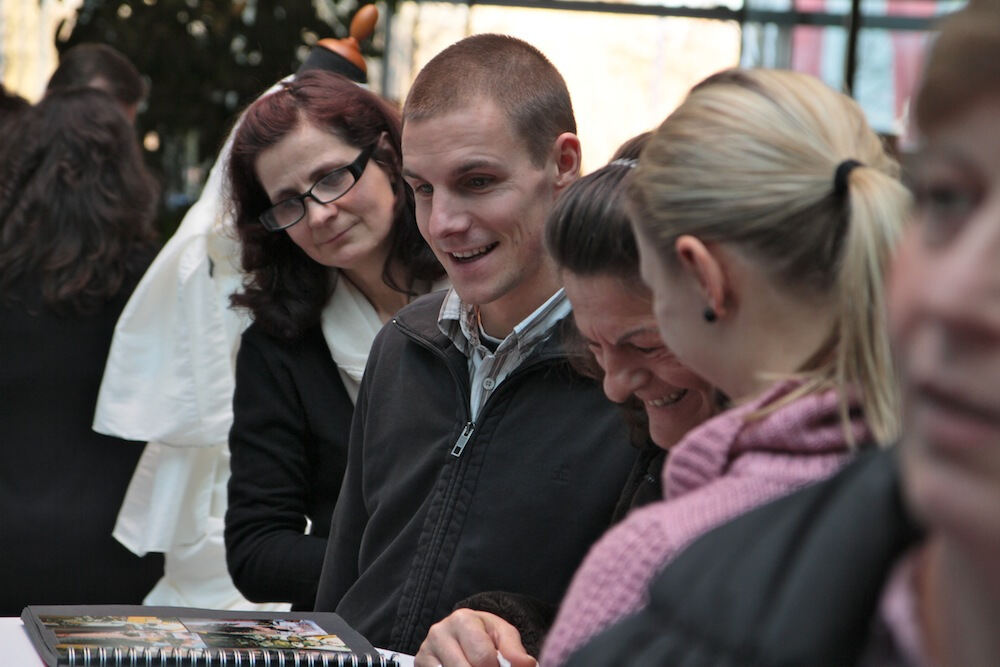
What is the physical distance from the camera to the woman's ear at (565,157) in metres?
2.15

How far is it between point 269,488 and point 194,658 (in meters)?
0.91

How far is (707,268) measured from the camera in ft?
3.90

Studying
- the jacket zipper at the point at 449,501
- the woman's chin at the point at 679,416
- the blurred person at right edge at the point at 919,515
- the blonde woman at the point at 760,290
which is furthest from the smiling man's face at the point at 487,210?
the blurred person at right edge at the point at 919,515

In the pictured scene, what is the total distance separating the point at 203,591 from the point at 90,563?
0.97 ft

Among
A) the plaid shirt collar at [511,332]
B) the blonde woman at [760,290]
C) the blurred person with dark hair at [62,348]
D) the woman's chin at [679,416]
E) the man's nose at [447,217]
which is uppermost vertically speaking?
the blonde woman at [760,290]

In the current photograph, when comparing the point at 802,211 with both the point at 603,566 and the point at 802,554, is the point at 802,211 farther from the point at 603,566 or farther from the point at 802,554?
the point at 802,554

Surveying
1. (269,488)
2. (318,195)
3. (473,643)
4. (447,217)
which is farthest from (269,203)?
(473,643)

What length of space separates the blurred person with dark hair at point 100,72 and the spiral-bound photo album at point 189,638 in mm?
2682

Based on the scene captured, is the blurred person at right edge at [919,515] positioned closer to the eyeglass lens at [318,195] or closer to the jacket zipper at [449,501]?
the jacket zipper at [449,501]

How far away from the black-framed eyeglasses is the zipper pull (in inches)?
29.8

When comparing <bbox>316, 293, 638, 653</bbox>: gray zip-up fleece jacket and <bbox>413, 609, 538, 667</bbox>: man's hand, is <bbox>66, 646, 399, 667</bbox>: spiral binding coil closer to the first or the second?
<bbox>413, 609, 538, 667</bbox>: man's hand

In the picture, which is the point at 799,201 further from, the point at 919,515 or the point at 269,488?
the point at 269,488

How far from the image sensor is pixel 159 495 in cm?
333

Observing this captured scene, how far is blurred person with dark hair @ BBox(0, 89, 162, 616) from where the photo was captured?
327 centimetres
